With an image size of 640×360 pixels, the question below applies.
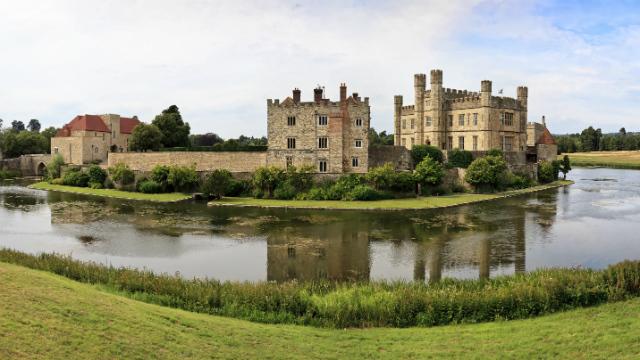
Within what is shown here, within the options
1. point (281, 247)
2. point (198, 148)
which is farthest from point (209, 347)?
point (198, 148)

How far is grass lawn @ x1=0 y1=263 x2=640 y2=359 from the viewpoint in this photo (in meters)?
9.96

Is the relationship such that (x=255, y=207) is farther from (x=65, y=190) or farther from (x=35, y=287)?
(x=35, y=287)

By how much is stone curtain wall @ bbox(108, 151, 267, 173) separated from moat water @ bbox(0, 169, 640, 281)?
6.80 meters

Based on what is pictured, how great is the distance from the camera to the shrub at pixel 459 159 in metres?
48.3

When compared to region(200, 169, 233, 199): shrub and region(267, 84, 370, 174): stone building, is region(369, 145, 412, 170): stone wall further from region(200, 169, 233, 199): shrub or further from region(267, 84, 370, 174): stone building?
region(200, 169, 233, 199): shrub

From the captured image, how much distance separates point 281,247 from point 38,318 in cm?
1485

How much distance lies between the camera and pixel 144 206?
39.8 m

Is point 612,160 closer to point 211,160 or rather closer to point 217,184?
point 211,160

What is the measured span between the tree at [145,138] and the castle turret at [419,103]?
2882 centimetres

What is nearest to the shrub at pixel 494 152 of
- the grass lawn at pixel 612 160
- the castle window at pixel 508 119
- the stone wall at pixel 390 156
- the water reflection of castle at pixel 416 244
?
the castle window at pixel 508 119

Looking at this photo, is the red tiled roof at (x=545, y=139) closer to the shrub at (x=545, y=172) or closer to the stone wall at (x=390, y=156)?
the shrub at (x=545, y=172)

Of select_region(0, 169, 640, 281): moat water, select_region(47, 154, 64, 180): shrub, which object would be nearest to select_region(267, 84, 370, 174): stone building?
Result: select_region(0, 169, 640, 281): moat water

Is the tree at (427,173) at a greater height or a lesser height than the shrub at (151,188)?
greater

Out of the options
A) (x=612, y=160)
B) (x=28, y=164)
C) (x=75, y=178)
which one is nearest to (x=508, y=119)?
(x=75, y=178)
